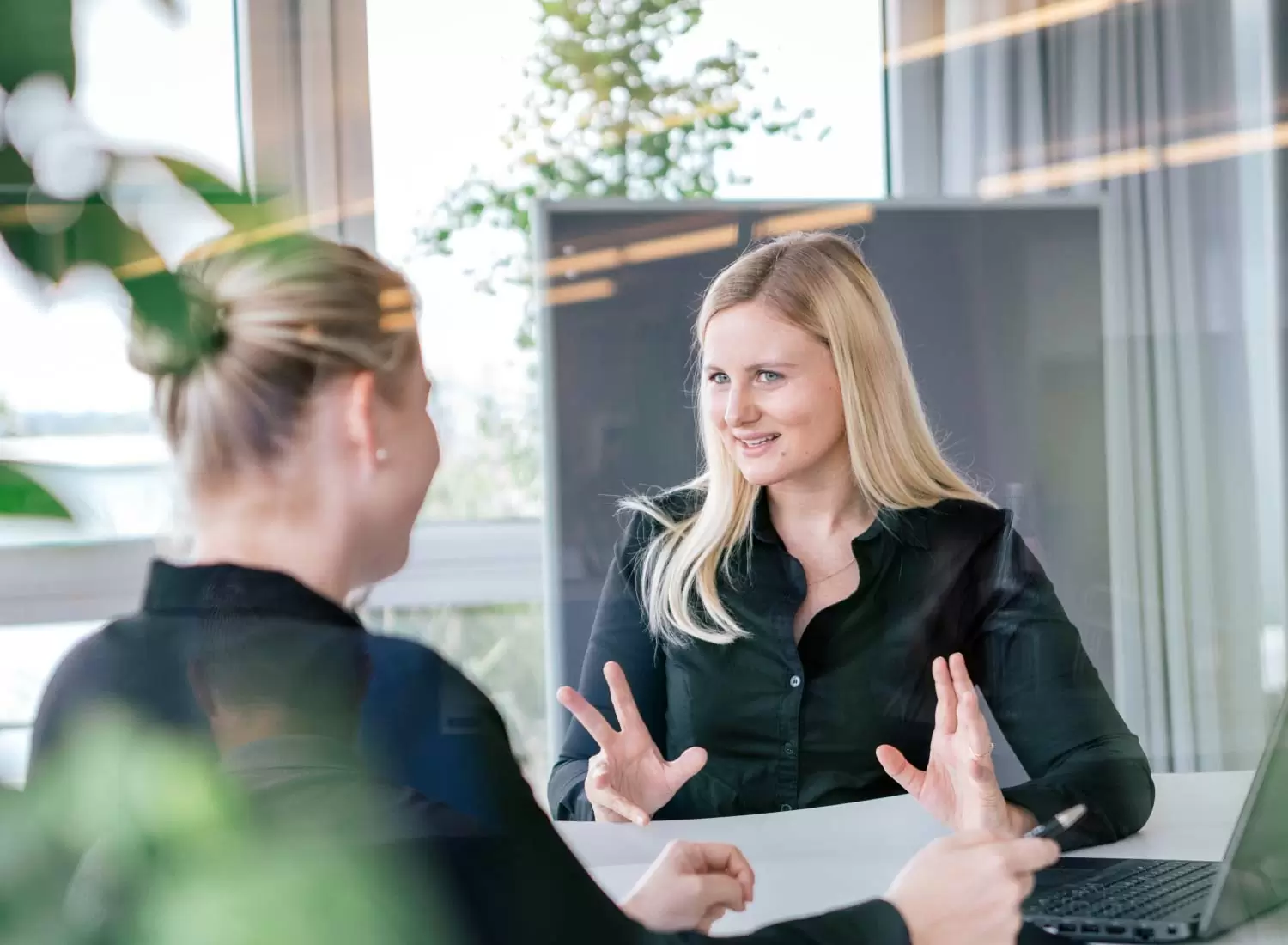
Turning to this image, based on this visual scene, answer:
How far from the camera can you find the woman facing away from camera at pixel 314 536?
0.76 m

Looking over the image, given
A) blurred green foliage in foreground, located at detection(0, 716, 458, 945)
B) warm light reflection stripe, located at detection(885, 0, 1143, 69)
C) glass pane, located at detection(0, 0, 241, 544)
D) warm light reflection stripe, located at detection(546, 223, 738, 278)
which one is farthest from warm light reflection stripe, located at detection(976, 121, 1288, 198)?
blurred green foliage in foreground, located at detection(0, 716, 458, 945)

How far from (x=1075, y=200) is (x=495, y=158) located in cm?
60

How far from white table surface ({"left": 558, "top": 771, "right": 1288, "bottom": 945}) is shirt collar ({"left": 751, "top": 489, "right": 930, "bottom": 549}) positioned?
24 centimetres

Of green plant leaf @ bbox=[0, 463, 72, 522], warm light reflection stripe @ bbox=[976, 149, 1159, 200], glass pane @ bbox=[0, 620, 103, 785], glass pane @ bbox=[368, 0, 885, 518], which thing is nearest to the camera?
green plant leaf @ bbox=[0, 463, 72, 522]

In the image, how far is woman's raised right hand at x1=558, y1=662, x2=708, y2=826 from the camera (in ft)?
3.43

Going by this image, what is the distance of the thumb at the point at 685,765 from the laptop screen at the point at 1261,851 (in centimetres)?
43

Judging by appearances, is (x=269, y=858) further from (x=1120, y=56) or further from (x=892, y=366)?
(x=1120, y=56)

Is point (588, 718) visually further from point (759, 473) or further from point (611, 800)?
point (759, 473)

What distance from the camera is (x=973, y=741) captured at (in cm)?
110

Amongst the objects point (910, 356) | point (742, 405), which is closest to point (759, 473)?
point (742, 405)

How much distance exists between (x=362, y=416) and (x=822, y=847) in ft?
1.88

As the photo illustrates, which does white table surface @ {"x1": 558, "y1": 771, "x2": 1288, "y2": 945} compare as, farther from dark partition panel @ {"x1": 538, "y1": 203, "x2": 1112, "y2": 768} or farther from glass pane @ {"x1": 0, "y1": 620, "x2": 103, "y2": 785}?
glass pane @ {"x1": 0, "y1": 620, "x2": 103, "y2": 785}

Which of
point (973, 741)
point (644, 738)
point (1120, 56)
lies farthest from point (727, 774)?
point (1120, 56)

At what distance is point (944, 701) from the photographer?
3.61 feet
